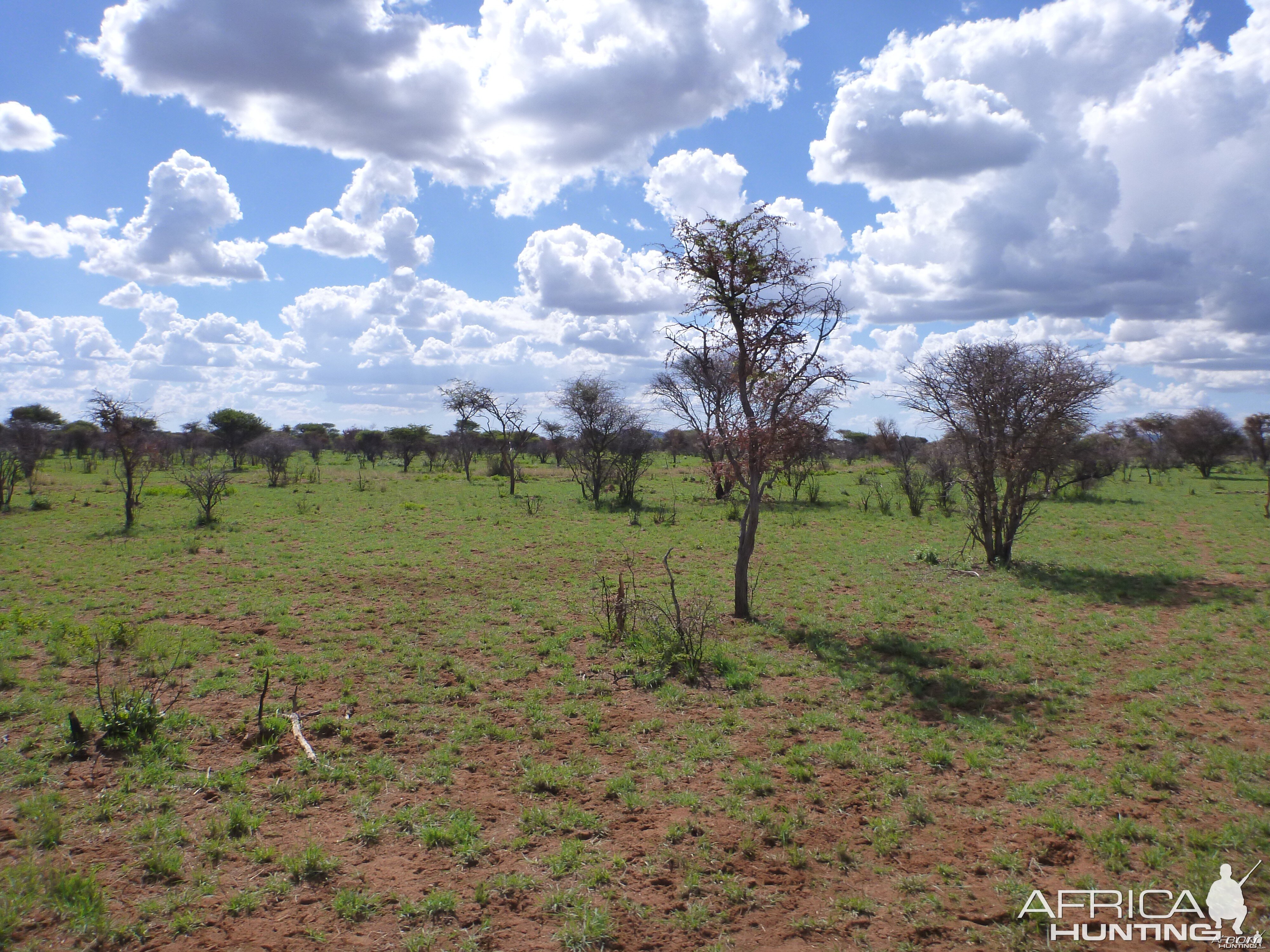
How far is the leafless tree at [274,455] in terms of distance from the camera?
3703 cm

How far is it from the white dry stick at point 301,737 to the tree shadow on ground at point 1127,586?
13040mm

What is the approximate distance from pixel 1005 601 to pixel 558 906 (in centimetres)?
Answer: 1088

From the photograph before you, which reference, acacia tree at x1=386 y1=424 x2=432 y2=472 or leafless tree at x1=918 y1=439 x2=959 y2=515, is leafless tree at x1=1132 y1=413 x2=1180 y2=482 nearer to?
leafless tree at x1=918 y1=439 x2=959 y2=515

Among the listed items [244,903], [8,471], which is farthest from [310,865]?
[8,471]

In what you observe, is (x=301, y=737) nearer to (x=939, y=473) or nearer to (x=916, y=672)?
(x=916, y=672)

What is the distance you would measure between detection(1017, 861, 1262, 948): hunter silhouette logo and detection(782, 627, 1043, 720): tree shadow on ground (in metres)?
2.92

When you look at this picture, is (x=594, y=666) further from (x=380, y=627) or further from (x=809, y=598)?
(x=809, y=598)

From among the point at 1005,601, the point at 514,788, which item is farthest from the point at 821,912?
the point at 1005,601

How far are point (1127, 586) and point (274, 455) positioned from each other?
40.2 m

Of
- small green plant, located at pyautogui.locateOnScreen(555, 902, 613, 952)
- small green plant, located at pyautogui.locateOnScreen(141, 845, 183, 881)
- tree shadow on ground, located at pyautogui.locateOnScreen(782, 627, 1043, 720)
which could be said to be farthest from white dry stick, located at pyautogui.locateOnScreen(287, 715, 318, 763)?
tree shadow on ground, located at pyautogui.locateOnScreen(782, 627, 1043, 720)

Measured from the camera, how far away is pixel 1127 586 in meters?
12.8

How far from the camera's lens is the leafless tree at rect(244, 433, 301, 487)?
37031 millimetres

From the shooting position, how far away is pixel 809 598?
41.2 feet

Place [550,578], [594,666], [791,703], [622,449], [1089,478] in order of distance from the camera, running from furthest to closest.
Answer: [622,449] < [1089,478] < [550,578] < [594,666] < [791,703]
